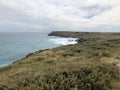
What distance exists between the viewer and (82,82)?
13648mm

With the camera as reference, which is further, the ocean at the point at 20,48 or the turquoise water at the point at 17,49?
the ocean at the point at 20,48

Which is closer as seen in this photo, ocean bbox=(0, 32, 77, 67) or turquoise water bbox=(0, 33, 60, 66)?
turquoise water bbox=(0, 33, 60, 66)

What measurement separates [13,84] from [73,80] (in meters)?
4.01

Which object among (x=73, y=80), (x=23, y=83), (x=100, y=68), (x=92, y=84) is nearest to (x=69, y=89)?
(x=73, y=80)

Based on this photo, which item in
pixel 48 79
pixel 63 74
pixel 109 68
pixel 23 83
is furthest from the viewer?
pixel 109 68

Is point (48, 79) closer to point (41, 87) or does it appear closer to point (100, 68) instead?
point (41, 87)

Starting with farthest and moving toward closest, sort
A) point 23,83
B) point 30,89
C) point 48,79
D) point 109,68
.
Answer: point 109,68, point 48,79, point 23,83, point 30,89

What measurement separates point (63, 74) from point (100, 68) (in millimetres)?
3510

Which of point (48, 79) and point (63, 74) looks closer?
point (48, 79)

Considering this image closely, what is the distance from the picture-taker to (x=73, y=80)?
44.6 feet

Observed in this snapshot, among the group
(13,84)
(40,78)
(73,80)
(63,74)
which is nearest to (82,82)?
(73,80)

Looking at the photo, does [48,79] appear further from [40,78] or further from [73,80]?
[73,80]

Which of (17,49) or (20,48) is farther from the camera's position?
(20,48)

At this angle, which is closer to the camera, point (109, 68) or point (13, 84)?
point (13, 84)
